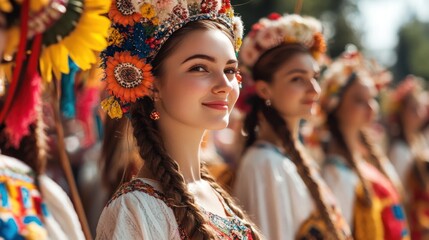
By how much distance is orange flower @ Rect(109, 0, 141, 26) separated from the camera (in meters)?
2.25

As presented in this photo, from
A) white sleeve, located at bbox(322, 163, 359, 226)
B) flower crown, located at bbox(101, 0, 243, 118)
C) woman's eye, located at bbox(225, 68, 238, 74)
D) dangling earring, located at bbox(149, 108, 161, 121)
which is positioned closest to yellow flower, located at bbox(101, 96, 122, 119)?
flower crown, located at bbox(101, 0, 243, 118)

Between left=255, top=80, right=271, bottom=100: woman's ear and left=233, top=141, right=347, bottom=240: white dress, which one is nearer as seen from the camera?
left=233, top=141, right=347, bottom=240: white dress

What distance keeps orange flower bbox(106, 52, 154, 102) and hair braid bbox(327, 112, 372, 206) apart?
2.10 meters

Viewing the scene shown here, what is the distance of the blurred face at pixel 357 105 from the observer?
437 cm

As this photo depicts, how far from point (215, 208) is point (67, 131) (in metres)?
2.73

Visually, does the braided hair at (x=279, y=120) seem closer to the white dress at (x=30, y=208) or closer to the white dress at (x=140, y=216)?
the white dress at (x=140, y=216)

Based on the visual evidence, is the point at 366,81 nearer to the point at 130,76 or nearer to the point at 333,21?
the point at 130,76

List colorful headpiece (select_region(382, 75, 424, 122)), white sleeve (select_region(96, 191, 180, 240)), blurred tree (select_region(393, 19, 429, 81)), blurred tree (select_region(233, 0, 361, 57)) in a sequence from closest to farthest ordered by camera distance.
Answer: white sleeve (select_region(96, 191, 180, 240)) < colorful headpiece (select_region(382, 75, 424, 122)) < blurred tree (select_region(233, 0, 361, 57)) < blurred tree (select_region(393, 19, 429, 81))

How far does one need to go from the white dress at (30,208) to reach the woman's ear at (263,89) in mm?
1496

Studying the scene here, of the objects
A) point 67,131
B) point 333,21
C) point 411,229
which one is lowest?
point 411,229

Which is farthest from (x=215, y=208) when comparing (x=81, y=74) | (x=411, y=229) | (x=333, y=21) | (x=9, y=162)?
(x=333, y=21)

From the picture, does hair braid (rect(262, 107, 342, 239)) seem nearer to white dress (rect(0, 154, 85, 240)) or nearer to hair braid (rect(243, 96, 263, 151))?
hair braid (rect(243, 96, 263, 151))

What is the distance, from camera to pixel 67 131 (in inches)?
193

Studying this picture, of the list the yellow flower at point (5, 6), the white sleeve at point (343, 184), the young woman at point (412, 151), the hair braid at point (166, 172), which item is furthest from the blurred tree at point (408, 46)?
the yellow flower at point (5, 6)
